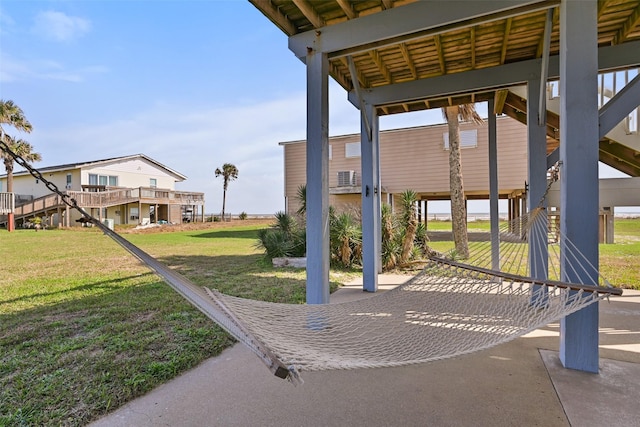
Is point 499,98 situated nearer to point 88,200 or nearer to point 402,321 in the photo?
point 402,321

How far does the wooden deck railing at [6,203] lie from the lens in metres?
12.6

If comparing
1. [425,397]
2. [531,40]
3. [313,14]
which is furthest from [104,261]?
[531,40]

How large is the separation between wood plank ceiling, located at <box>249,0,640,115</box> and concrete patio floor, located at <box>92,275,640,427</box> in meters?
2.26

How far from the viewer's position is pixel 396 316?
7.55 ft

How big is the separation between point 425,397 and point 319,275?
1090mm

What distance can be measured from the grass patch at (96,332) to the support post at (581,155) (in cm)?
228

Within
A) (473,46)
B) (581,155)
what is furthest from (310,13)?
(581,155)

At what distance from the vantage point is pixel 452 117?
7.47 meters

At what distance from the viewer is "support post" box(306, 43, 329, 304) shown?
2.54 meters

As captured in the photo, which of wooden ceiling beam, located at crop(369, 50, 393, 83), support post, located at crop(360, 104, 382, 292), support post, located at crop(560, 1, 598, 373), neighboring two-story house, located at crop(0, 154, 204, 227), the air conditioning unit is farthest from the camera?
neighboring two-story house, located at crop(0, 154, 204, 227)

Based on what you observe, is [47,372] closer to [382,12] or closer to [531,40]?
[382,12]

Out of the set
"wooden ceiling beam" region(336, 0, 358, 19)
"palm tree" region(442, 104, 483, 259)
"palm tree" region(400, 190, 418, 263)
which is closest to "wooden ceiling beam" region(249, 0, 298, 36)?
"wooden ceiling beam" region(336, 0, 358, 19)

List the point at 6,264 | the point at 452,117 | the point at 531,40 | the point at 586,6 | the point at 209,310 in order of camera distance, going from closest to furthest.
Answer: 1. the point at 209,310
2. the point at 586,6
3. the point at 531,40
4. the point at 6,264
5. the point at 452,117

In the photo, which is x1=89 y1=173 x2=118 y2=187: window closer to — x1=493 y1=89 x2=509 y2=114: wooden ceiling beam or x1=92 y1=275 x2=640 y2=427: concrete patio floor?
x1=92 y1=275 x2=640 y2=427: concrete patio floor
